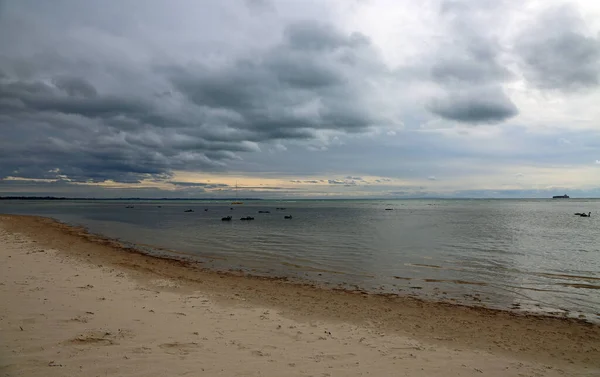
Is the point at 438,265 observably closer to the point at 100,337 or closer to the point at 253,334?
the point at 253,334

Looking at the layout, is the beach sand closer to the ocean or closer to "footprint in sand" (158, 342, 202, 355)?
"footprint in sand" (158, 342, 202, 355)

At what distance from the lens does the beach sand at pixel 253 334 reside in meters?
6.52

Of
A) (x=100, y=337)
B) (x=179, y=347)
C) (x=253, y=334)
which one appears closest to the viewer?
(x=179, y=347)

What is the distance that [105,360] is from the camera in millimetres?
6316

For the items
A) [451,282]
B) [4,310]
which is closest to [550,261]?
[451,282]

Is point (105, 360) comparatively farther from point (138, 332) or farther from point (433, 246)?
point (433, 246)

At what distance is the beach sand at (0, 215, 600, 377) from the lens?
21.4 ft

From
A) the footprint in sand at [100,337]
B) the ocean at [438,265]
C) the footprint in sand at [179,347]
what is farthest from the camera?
the ocean at [438,265]

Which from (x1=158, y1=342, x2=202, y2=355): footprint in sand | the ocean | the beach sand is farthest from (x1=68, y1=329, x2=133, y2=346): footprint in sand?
the ocean

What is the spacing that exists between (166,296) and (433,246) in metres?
24.8

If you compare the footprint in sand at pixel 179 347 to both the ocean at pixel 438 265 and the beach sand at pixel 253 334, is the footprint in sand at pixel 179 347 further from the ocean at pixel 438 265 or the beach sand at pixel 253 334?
the ocean at pixel 438 265

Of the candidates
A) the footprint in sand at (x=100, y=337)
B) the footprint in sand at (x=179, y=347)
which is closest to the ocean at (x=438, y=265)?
the footprint in sand at (x=179, y=347)

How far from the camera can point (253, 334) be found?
331 inches

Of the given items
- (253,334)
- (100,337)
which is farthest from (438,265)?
(100,337)
